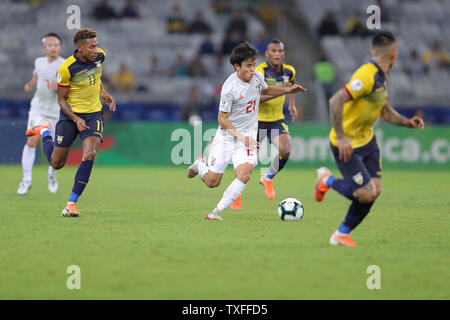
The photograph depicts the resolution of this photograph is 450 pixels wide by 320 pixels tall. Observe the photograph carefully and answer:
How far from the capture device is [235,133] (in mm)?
9828

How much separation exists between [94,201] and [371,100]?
6.60 metres

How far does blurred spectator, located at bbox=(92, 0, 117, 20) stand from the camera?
91.5 ft

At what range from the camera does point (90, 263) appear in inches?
267

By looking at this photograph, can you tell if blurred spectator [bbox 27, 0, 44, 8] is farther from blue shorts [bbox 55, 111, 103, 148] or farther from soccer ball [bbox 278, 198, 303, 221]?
soccer ball [bbox 278, 198, 303, 221]

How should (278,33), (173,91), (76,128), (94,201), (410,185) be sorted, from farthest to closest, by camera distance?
(278,33), (173,91), (410,185), (94,201), (76,128)

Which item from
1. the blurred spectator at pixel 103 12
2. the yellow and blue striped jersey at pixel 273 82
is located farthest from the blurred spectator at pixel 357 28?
the yellow and blue striped jersey at pixel 273 82

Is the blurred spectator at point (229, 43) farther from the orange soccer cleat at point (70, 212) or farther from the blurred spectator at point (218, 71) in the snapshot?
the orange soccer cleat at point (70, 212)

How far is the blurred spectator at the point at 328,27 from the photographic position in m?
28.8

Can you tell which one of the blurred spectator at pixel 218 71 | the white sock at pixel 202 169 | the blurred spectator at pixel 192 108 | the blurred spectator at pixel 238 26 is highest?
the blurred spectator at pixel 238 26

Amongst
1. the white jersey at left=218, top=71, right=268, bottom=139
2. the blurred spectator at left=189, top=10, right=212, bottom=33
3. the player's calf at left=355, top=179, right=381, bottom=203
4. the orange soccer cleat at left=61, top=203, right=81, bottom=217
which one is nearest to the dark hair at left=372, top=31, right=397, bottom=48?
the player's calf at left=355, top=179, right=381, bottom=203

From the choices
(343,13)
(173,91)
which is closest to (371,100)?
(173,91)

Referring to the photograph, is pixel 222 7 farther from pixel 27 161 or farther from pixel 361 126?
pixel 361 126
